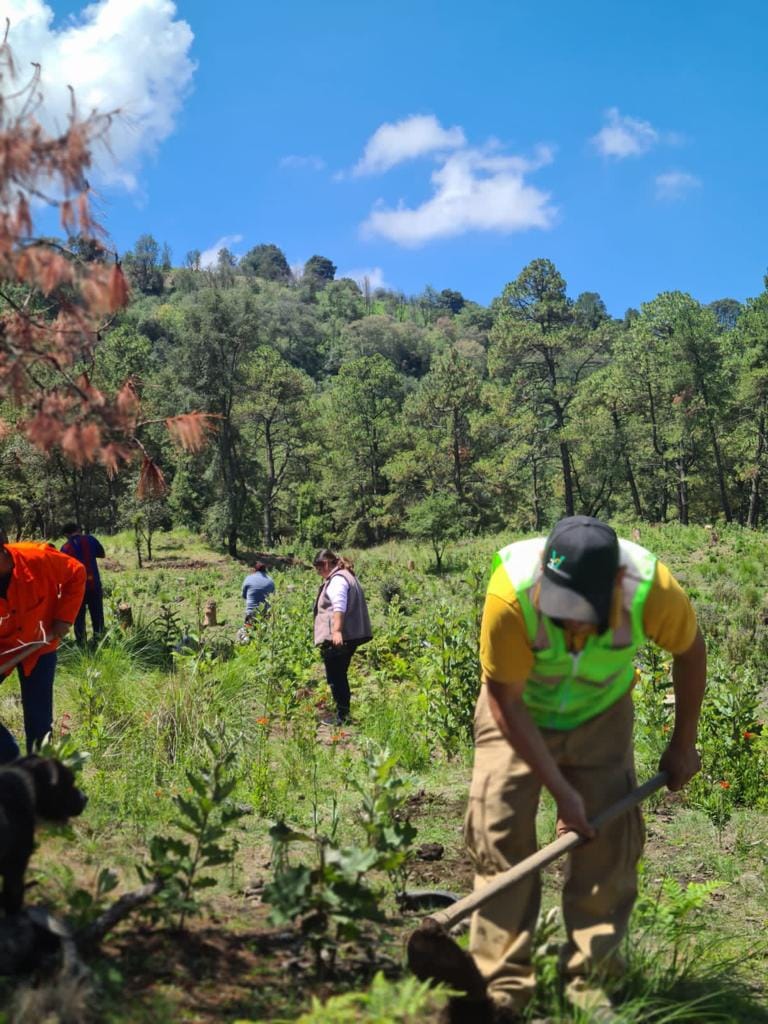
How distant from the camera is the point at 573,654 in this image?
2.77 m

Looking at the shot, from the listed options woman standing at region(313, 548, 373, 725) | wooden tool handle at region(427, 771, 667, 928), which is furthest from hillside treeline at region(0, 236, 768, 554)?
wooden tool handle at region(427, 771, 667, 928)

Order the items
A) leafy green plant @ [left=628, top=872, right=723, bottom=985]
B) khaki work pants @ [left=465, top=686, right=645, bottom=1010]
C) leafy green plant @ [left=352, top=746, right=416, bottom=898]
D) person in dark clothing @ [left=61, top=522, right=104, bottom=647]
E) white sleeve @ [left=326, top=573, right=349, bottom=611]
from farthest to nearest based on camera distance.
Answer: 1. person in dark clothing @ [left=61, top=522, right=104, bottom=647]
2. white sleeve @ [left=326, top=573, right=349, bottom=611]
3. leafy green plant @ [left=628, top=872, right=723, bottom=985]
4. leafy green plant @ [left=352, top=746, right=416, bottom=898]
5. khaki work pants @ [left=465, top=686, right=645, bottom=1010]

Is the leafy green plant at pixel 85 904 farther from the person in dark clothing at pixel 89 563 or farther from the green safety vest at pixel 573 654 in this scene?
the person in dark clothing at pixel 89 563

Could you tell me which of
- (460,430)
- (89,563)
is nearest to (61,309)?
(89,563)

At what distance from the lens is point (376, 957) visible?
9.53 feet

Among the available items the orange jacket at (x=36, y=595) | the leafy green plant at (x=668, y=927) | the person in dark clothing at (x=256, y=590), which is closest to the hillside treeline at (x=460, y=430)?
the person in dark clothing at (x=256, y=590)

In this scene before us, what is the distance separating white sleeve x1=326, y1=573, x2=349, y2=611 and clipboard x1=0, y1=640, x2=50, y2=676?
9.76ft

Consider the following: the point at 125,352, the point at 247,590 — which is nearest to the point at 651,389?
the point at 125,352

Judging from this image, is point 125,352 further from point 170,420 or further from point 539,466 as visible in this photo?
point 170,420

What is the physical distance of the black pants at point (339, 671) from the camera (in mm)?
7219

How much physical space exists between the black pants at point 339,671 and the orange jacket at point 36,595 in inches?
110

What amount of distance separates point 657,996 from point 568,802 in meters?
0.79

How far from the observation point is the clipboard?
14.6 feet

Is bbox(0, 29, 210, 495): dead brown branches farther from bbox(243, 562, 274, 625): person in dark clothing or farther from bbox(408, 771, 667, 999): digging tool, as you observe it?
bbox(243, 562, 274, 625): person in dark clothing
